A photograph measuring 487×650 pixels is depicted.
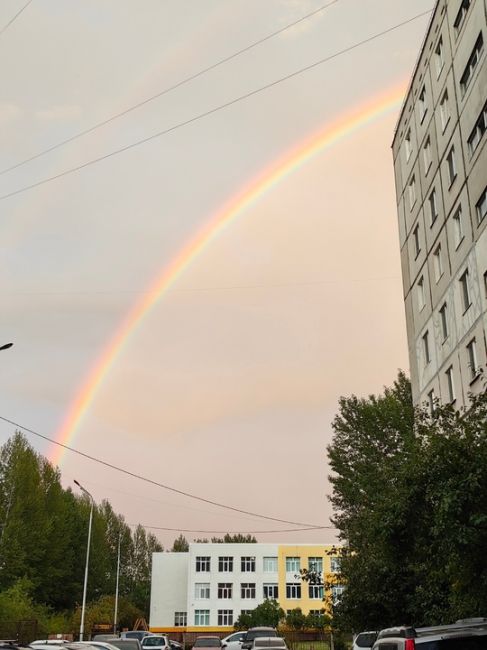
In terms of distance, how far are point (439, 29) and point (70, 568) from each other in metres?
71.3

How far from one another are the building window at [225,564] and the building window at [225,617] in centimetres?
484

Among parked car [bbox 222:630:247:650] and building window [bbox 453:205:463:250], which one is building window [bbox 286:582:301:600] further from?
building window [bbox 453:205:463:250]

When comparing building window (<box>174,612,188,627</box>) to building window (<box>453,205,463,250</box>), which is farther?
building window (<box>174,612,188,627</box>)

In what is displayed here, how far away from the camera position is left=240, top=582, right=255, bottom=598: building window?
9225cm

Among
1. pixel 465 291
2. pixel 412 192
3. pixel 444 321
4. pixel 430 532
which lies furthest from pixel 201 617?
pixel 430 532

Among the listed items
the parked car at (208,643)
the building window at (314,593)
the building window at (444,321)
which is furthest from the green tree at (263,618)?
the building window at (444,321)

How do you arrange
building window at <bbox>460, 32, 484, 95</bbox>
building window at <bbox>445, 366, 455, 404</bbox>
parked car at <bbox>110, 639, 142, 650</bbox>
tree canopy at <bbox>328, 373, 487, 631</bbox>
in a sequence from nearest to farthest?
tree canopy at <bbox>328, 373, 487, 631</bbox>
parked car at <bbox>110, 639, 142, 650</bbox>
building window at <bbox>460, 32, 484, 95</bbox>
building window at <bbox>445, 366, 455, 404</bbox>

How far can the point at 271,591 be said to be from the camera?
9238 centimetres

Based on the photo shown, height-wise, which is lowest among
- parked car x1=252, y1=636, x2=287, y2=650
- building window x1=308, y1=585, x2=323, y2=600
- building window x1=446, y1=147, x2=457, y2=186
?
parked car x1=252, y1=636, x2=287, y2=650

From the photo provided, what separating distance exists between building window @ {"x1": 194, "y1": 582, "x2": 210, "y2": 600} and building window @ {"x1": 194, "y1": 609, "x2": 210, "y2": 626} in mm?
1512

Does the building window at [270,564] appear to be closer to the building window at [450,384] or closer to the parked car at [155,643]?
the parked car at [155,643]

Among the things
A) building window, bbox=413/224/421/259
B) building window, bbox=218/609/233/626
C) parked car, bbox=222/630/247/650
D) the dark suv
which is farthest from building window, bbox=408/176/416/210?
building window, bbox=218/609/233/626

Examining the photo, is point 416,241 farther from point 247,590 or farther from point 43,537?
point 247,590

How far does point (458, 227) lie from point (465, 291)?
2.99 metres
